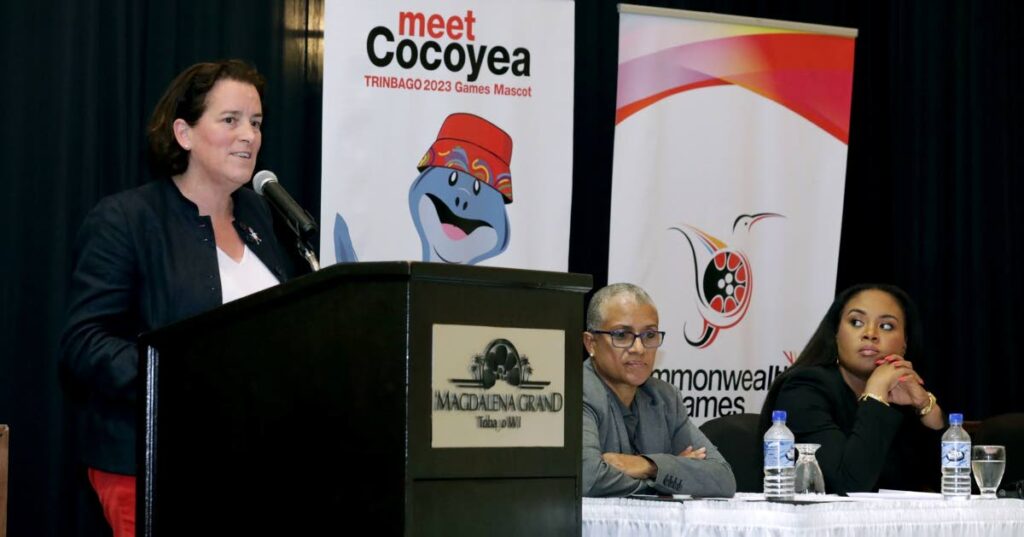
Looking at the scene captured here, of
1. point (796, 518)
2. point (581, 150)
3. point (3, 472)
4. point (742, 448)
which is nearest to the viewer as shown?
point (796, 518)

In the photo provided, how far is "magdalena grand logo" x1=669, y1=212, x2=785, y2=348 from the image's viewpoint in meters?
5.24

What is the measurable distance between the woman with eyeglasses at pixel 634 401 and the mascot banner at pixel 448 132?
53.4 inches

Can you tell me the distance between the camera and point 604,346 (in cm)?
335

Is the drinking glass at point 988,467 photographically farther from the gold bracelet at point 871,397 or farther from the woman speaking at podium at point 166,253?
the woman speaking at podium at point 166,253

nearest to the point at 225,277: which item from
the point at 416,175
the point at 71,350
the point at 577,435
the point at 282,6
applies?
the point at 71,350

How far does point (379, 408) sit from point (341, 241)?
3.23 meters

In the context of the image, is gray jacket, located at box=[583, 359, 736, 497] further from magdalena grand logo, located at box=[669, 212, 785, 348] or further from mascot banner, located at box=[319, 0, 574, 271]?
magdalena grand logo, located at box=[669, 212, 785, 348]

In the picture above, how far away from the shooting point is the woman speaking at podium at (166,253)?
2039mm

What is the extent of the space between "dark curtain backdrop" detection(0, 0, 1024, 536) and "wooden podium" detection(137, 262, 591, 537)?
3123mm

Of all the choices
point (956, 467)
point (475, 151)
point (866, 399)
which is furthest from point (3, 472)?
point (956, 467)

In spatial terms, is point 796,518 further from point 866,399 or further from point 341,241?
point 341,241

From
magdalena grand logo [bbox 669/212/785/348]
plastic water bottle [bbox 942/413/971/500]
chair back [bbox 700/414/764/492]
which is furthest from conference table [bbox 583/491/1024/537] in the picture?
magdalena grand logo [bbox 669/212/785/348]

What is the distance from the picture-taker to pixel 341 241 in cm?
454

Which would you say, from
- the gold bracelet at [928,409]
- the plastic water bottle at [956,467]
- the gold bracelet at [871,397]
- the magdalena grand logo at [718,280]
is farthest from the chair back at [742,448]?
the magdalena grand logo at [718,280]
